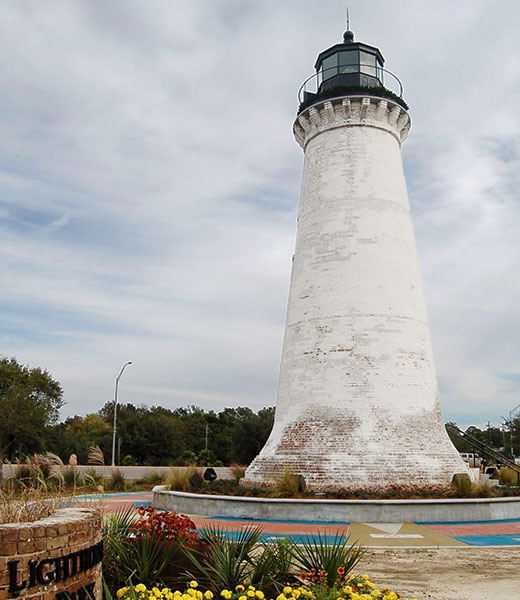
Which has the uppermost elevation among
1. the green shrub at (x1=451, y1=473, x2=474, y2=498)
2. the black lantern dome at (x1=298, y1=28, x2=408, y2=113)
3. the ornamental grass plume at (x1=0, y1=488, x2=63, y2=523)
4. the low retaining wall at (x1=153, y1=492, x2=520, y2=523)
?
the black lantern dome at (x1=298, y1=28, x2=408, y2=113)

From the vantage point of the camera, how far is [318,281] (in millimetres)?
19938

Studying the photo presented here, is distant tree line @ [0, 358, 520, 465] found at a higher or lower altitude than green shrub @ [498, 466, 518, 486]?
higher

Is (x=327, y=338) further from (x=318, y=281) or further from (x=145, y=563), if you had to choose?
(x=145, y=563)

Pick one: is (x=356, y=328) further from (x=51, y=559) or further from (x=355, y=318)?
(x=51, y=559)

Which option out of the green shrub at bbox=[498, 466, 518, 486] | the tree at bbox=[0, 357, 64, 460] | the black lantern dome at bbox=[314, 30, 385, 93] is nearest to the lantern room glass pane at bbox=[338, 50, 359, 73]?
the black lantern dome at bbox=[314, 30, 385, 93]

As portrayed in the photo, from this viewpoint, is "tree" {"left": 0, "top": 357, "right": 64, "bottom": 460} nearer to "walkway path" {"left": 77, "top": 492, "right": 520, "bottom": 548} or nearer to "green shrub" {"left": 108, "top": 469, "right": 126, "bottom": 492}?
"green shrub" {"left": 108, "top": 469, "right": 126, "bottom": 492}

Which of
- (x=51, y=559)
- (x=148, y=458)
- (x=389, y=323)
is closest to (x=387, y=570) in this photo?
(x=51, y=559)

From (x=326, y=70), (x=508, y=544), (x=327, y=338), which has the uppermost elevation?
(x=326, y=70)

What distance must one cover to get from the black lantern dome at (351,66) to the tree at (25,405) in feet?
92.1

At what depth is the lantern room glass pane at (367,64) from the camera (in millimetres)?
23000

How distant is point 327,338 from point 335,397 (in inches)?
76.5

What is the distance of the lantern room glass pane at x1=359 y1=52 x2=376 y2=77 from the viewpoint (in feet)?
75.5

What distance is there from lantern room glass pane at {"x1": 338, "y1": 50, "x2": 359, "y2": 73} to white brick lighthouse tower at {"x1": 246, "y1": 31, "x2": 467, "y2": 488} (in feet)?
0.16

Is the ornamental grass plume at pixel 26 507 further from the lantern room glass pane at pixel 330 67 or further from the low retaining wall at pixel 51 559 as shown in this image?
the lantern room glass pane at pixel 330 67
